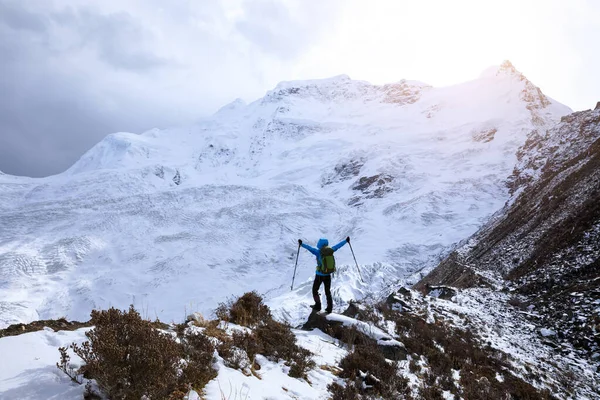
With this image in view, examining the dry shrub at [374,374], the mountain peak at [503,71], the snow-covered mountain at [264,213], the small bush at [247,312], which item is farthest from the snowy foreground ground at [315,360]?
the mountain peak at [503,71]

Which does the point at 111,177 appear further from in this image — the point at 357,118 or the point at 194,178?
the point at 357,118

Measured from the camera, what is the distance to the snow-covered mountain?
2879 inches

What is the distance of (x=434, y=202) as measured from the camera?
8394 cm

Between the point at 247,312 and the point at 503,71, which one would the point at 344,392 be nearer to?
the point at 247,312

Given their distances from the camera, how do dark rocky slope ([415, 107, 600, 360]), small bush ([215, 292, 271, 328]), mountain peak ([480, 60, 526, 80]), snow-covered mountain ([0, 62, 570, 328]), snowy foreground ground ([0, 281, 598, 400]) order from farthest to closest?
1. mountain peak ([480, 60, 526, 80])
2. snow-covered mountain ([0, 62, 570, 328])
3. dark rocky slope ([415, 107, 600, 360])
4. small bush ([215, 292, 271, 328])
5. snowy foreground ground ([0, 281, 598, 400])

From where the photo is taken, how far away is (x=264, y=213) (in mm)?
98000

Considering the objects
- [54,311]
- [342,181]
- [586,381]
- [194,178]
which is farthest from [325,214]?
[586,381]

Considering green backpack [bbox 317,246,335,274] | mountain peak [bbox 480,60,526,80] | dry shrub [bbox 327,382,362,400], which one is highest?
mountain peak [bbox 480,60,526,80]

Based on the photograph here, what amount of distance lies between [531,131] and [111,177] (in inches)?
5533

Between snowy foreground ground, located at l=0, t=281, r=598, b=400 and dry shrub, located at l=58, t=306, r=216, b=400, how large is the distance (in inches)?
12.5

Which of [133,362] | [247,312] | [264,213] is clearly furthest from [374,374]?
[264,213]

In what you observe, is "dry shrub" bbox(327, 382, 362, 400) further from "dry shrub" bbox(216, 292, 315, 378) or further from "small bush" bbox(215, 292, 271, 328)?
"small bush" bbox(215, 292, 271, 328)

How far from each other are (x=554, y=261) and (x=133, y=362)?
65.2 ft

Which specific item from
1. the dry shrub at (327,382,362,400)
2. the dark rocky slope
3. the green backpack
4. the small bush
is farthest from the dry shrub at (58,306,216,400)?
the dark rocky slope
